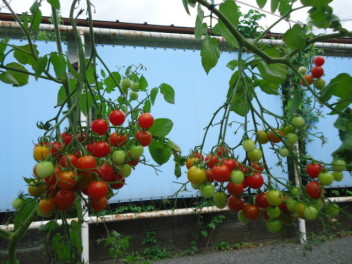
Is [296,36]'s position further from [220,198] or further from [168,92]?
[168,92]

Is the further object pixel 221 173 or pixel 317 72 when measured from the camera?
pixel 317 72

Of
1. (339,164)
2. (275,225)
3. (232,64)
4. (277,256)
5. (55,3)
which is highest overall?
(55,3)

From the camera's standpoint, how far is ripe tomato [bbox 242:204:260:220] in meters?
0.53

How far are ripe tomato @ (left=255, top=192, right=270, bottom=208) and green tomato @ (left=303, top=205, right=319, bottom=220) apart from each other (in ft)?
0.20

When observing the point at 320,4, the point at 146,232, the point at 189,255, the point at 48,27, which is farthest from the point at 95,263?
the point at 320,4

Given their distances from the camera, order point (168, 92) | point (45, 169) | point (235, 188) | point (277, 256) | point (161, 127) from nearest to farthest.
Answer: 1. point (45, 169)
2. point (235, 188)
3. point (161, 127)
4. point (168, 92)
5. point (277, 256)

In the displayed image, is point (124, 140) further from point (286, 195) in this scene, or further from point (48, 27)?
point (48, 27)

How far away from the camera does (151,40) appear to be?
86.6 inches

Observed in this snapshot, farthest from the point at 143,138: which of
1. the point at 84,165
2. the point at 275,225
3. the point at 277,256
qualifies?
the point at 277,256

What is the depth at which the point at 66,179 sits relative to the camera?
16.0 inches

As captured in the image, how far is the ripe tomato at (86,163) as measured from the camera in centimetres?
41

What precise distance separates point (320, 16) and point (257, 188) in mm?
257

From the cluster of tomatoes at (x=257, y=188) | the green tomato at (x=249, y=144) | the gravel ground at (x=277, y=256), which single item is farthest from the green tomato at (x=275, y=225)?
the gravel ground at (x=277, y=256)

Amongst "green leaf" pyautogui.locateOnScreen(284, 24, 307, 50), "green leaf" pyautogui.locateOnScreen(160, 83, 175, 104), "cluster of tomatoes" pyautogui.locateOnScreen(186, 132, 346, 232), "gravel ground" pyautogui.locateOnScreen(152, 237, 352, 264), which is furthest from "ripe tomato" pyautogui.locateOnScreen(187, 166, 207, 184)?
"gravel ground" pyautogui.locateOnScreen(152, 237, 352, 264)
